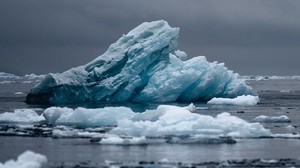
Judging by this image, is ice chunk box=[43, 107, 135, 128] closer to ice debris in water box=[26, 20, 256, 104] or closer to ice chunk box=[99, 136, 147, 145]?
ice chunk box=[99, 136, 147, 145]

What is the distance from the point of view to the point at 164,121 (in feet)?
85.7

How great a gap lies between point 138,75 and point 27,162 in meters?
25.5

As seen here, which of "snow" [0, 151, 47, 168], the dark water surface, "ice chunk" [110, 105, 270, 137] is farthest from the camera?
"ice chunk" [110, 105, 270, 137]

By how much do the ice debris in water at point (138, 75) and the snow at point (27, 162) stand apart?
925 inches

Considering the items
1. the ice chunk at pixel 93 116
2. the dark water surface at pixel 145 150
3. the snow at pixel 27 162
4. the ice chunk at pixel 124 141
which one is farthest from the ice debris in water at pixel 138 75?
the snow at pixel 27 162

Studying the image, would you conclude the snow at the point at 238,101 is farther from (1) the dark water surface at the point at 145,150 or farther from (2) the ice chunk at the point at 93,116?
(1) the dark water surface at the point at 145,150

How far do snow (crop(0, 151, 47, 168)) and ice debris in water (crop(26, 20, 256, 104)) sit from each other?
23.5 metres

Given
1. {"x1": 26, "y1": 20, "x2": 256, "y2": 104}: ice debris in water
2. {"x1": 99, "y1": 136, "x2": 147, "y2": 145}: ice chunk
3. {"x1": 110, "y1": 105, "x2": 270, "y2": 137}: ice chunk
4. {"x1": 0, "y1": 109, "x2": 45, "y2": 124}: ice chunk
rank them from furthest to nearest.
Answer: {"x1": 26, "y1": 20, "x2": 256, "y2": 104}: ice debris in water
{"x1": 0, "y1": 109, "x2": 45, "y2": 124}: ice chunk
{"x1": 110, "y1": 105, "x2": 270, "y2": 137}: ice chunk
{"x1": 99, "y1": 136, "x2": 147, "y2": 145}: ice chunk

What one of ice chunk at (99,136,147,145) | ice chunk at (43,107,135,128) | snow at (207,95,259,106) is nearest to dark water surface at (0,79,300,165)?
ice chunk at (99,136,147,145)

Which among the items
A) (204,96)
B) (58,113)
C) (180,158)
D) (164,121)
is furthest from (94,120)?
(204,96)

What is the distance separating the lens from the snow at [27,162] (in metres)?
17.4

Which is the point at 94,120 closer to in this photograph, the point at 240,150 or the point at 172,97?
the point at 240,150

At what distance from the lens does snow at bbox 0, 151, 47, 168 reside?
57.1 feet

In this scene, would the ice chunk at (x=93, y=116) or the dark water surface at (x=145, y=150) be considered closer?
the dark water surface at (x=145, y=150)
